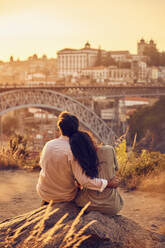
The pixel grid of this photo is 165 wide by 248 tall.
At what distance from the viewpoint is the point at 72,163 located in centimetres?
322

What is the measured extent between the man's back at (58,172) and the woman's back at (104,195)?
12 centimetres

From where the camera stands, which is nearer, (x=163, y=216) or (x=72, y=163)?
(x=72, y=163)

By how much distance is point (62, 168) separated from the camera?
3293mm

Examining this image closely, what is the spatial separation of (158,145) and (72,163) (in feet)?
141

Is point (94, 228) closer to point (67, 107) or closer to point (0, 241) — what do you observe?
point (0, 241)

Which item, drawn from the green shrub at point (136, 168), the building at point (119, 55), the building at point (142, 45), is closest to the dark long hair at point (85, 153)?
the green shrub at point (136, 168)

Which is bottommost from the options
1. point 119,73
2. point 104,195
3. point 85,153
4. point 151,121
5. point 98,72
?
point 151,121

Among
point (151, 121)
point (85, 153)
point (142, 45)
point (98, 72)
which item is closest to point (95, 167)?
point (85, 153)

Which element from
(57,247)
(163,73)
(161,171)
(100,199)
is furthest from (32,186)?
(163,73)

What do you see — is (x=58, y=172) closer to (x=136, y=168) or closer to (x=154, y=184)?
(x=154, y=184)

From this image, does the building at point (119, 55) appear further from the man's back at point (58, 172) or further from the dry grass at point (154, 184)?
the man's back at point (58, 172)

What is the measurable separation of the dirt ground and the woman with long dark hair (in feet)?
2.21

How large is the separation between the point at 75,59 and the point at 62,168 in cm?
11230

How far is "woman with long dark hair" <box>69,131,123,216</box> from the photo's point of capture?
316 cm
